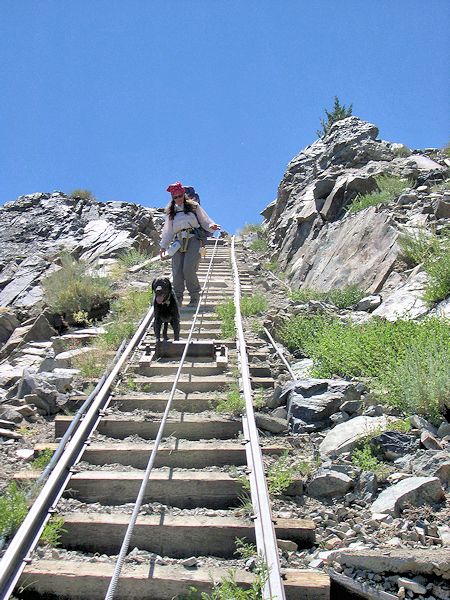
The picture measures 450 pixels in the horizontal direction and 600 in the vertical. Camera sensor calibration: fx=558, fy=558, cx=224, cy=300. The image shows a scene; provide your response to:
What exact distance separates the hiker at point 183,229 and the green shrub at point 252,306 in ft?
3.97

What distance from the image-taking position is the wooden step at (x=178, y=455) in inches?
200

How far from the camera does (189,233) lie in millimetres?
10180

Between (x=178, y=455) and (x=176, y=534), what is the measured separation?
1142 millimetres

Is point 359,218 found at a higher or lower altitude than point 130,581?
higher

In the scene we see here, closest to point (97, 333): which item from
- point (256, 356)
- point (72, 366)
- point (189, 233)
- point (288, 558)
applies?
point (72, 366)

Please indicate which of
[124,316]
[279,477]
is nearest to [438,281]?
[279,477]

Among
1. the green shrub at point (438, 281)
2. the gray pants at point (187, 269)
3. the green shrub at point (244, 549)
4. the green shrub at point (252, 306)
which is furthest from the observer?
the green shrub at point (252, 306)

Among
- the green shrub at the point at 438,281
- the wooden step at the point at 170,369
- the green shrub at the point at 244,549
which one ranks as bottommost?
the green shrub at the point at 244,549

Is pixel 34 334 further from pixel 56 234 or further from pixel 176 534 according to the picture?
pixel 56 234

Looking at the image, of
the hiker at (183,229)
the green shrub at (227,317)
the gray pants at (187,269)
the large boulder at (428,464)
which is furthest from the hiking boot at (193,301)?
the large boulder at (428,464)

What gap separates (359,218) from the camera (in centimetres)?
1275

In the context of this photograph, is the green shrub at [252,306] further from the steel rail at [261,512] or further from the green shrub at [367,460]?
the green shrub at [367,460]

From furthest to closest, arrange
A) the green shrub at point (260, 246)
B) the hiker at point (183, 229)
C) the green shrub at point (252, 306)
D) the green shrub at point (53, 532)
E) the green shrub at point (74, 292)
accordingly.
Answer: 1. the green shrub at point (260, 246)
2. the green shrub at point (74, 292)
3. the green shrub at point (252, 306)
4. the hiker at point (183, 229)
5. the green shrub at point (53, 532)

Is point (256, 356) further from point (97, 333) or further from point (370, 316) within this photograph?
point (97, 333)
